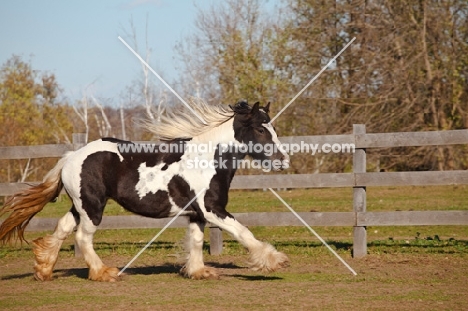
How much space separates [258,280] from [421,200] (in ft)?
36.5

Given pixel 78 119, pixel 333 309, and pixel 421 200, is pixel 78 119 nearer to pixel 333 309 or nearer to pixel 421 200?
pixel 421 200

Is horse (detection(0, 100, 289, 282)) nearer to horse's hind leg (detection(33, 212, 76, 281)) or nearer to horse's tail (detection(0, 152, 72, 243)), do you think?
horse's hind leg (detection(33, 212, 76, 281))

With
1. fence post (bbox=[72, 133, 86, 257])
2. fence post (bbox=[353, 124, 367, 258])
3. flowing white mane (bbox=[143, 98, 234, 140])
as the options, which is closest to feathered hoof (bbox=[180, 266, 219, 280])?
flowing white mane (bbox=[143, 98, 234, 140])

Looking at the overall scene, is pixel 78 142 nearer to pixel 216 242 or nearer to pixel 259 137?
pixel 216 242

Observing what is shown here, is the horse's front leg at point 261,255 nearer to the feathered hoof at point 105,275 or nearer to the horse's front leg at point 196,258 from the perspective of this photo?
the horse's front leg at point 196,258

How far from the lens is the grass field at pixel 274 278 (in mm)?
6070

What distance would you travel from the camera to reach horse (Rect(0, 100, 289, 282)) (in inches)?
295

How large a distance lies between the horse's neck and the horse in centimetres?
1

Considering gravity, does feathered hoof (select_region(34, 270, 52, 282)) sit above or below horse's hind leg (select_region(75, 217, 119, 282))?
below

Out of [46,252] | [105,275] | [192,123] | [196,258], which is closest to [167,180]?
[192,123]

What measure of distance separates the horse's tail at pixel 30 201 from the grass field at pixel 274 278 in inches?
25.1

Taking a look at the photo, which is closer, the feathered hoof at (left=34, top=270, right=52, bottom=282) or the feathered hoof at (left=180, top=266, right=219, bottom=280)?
the feathered hoof at (left=180, top=266, right=219, bottom=280)

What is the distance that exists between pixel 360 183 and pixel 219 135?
241 centimetres

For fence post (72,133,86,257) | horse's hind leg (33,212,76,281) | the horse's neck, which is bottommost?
horse's hind leg (33,212,76,281)
